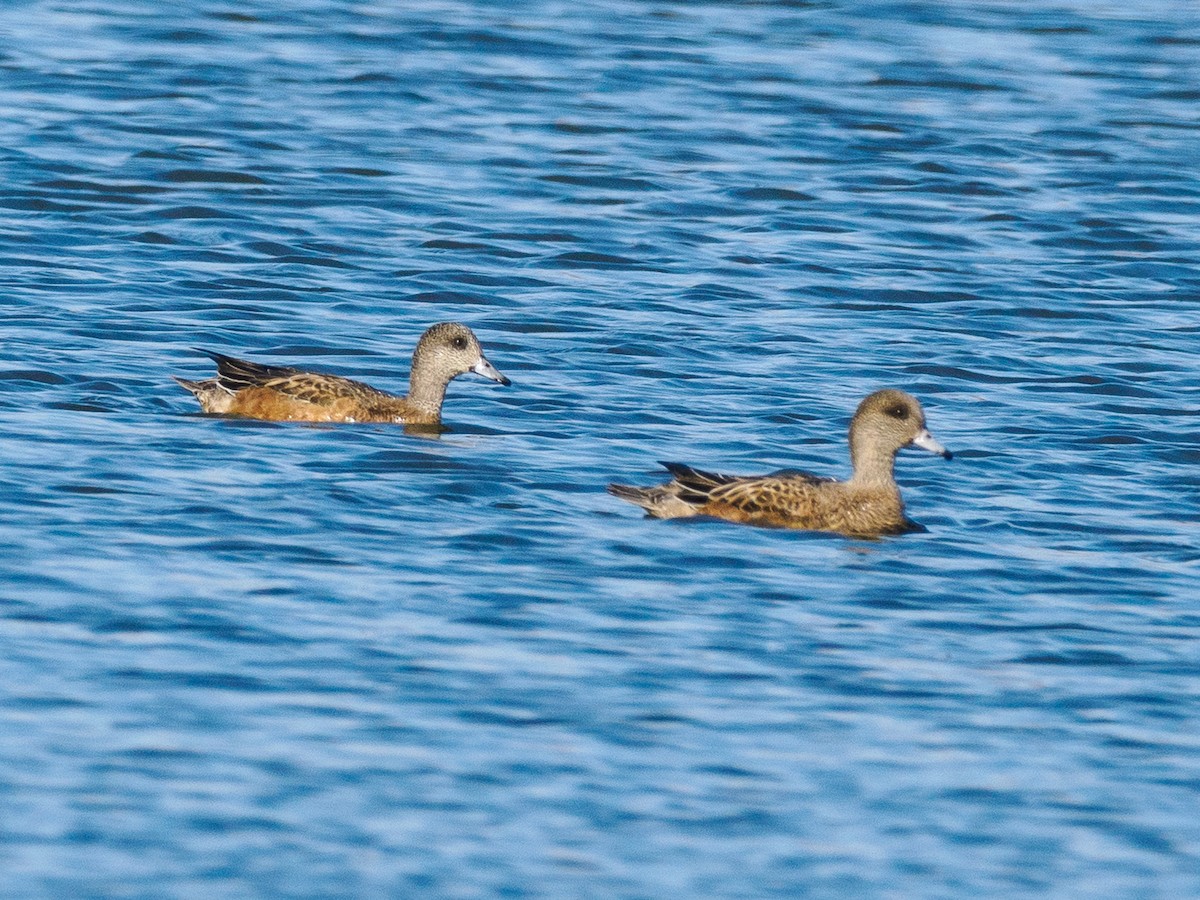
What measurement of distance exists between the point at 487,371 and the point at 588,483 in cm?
192

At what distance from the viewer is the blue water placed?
8.68 meters

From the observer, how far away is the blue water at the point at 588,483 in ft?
28.5

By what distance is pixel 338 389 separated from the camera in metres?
14.8

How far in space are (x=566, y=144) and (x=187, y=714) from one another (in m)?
16.4

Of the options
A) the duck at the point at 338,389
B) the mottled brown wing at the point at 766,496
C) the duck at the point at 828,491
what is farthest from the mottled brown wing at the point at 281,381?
the mottled brown wing at the point at 766,496

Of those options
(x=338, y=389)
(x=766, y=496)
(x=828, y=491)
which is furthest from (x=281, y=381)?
(x=828, y=491)

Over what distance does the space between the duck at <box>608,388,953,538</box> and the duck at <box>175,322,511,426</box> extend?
2.43 metres

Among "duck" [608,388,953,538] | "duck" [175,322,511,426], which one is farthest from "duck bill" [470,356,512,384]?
"duck" [608,388,953,538]

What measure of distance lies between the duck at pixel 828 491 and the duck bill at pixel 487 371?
2289mm

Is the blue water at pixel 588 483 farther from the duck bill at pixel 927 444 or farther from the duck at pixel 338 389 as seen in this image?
the duck bill at pixel 927 444

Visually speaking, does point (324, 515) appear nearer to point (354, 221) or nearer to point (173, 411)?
point (173, 411)

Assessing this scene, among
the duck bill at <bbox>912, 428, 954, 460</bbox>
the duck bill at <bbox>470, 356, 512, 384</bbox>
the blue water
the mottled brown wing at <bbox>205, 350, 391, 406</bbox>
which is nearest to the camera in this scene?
the blue water

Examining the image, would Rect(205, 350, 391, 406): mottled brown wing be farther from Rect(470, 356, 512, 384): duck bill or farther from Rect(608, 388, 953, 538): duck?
Rect(608, 388, 953, 538): duck

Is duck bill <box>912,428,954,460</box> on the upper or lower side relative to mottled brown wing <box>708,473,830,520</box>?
upper
